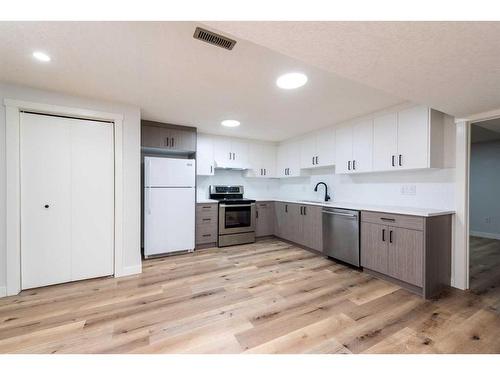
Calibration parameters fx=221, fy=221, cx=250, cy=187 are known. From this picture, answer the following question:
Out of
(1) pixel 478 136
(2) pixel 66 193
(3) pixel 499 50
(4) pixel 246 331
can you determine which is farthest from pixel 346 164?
(2) pixel 66 193

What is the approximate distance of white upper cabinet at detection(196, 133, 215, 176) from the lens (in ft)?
14.1

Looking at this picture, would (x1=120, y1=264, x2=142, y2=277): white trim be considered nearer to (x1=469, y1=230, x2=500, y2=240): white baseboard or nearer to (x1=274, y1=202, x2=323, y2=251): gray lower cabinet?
(x1=274, y1=202, x2=323, y2=251): gray lower cabinet

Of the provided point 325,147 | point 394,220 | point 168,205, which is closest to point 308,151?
point 325,147

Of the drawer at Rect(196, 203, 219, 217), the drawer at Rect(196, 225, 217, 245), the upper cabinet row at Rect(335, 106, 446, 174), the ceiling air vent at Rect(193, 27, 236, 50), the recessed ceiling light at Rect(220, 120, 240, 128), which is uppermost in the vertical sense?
the recessed ceiling light at Rect(220, 120, 240, 128)

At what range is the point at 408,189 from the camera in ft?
10.1

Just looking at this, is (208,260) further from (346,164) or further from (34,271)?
(346,164)

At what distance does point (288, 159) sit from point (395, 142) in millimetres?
2256

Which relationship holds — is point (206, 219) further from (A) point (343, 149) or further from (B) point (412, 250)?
(B) point (412, 250)

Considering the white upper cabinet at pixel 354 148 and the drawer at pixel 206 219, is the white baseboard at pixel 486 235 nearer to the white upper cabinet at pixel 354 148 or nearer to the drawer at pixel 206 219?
the white upper cabinet at pixel 354 148

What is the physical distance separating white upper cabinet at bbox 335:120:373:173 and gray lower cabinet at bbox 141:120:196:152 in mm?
2562

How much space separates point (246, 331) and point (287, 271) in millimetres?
1366

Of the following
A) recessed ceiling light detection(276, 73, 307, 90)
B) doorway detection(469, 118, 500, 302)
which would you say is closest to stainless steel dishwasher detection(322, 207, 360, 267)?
recessed ceiling light detection(276, 73, 307, 90)

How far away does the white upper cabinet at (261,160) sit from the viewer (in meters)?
4.92

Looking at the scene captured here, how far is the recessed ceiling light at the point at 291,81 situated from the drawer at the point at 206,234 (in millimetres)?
2771
